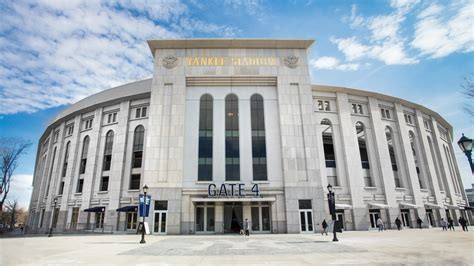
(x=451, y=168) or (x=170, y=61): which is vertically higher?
(x=170, y=61)

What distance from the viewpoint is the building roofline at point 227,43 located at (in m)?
33.6

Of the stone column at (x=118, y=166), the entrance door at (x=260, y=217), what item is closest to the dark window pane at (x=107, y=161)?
the stone column at (x=118, y=166)

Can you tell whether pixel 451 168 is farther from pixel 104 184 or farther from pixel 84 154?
pixel 84 154

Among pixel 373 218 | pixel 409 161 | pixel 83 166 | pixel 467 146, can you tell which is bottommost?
pixel 373 218

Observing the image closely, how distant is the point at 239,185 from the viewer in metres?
29.4

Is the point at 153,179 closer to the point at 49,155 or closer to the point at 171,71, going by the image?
the point at 171,71

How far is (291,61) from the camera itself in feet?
112

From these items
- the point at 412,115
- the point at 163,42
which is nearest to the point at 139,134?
the point at 163,42

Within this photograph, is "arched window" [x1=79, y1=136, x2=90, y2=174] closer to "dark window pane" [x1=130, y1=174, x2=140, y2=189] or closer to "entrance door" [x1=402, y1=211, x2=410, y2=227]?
"dark window pane" [x1=130, y1=174, x2=140, y2=189]

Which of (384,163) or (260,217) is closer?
(260,217)

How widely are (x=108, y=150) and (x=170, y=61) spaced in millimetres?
17506

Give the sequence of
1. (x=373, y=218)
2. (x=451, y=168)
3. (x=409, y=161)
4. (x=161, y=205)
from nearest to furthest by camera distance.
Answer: (x=161, y=205)
(x=373, y=218)
(x=409, y=161)
(x=451, y=168)

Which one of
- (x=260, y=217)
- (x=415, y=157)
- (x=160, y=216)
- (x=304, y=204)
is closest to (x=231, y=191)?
(x=260, y=217)

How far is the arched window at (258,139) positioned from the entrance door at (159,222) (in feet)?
37.0
